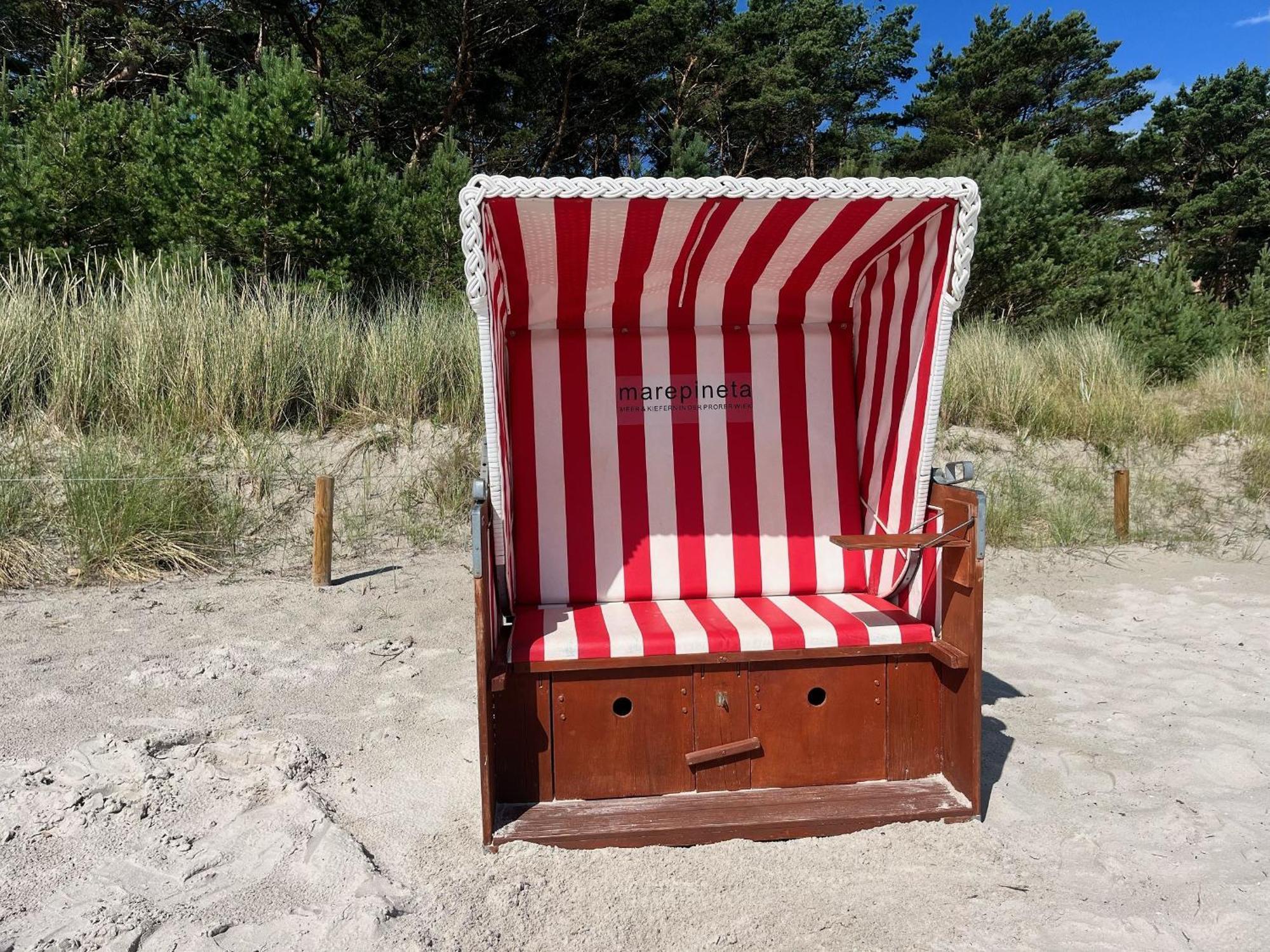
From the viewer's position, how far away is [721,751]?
2623 mm

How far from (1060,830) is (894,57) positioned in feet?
86.8

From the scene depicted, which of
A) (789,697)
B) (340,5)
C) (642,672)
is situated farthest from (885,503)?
(340,5)

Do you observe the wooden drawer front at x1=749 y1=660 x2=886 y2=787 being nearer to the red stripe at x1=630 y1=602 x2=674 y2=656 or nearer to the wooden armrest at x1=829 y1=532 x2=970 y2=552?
the red stripe at x1=630 y1=602 x2=674 y2=656

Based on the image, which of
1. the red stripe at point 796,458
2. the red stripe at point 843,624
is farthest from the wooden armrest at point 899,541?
the red stripe at point 796,458

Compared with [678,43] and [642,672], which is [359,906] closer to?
[642,672]

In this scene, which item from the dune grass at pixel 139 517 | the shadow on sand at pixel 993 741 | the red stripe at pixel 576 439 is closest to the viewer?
the shadow on sand at pixel 993 741

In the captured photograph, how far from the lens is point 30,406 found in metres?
6.65

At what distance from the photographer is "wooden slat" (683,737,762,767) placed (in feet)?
8.58

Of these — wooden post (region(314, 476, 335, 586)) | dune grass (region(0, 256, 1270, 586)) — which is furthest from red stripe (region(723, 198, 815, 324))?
dune grass (region(0, 256, 1270, 586))

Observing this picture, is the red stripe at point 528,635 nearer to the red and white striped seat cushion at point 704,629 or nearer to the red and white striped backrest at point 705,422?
the red and white striped seat cushion at point 704,629

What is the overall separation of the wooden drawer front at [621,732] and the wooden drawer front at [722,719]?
34 mm

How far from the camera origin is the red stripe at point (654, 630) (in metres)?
2.56

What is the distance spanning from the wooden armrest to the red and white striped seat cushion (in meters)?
0.28

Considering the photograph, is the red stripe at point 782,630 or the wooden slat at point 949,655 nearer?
the wooden slat at point 949,655
